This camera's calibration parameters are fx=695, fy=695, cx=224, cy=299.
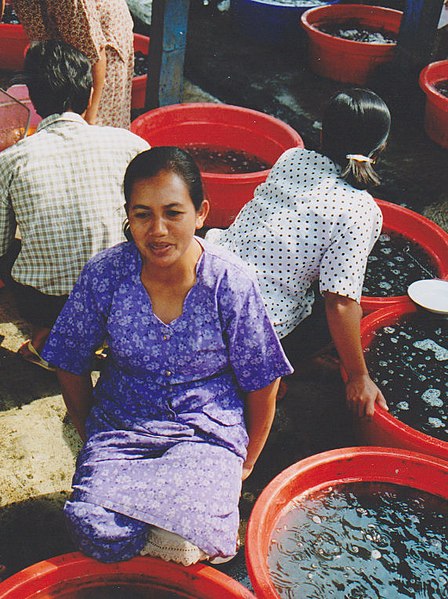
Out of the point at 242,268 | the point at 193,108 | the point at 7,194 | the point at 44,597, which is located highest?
the point at 242,268

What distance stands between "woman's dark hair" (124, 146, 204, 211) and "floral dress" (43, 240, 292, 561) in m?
0.19

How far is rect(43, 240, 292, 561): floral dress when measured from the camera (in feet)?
6.00

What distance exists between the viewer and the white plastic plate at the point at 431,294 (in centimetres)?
287

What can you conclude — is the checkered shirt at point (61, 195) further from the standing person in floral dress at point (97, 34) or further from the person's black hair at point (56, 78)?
the standing person in floral dress at point (97, 34)

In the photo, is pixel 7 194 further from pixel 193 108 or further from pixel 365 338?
pixel 193 108

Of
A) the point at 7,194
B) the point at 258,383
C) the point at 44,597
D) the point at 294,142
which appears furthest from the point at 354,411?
the point at 294,142

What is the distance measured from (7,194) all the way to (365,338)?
1.47 m

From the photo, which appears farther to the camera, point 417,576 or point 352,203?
point 352,203

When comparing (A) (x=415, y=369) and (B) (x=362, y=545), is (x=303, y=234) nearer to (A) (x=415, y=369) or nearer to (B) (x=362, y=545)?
(A) (x=415, y=369)

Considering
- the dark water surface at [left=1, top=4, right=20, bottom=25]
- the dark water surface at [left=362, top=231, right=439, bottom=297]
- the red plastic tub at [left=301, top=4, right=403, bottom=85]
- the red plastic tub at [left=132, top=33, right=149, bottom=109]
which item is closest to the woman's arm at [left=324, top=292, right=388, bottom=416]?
the dark water surface at [left=362, top=231, right=439, bottom=297]

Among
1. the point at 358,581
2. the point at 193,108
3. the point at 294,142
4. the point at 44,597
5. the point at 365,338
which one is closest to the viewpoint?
the point at 44,597

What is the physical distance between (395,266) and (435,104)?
1502 millimetres

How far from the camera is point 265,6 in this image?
18.5 ft

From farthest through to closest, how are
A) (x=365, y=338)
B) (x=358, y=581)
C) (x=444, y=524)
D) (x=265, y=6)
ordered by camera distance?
(x=265, y=6) < (x=365, y=338) < (x=444, y=524) < (x=358, y=581)
